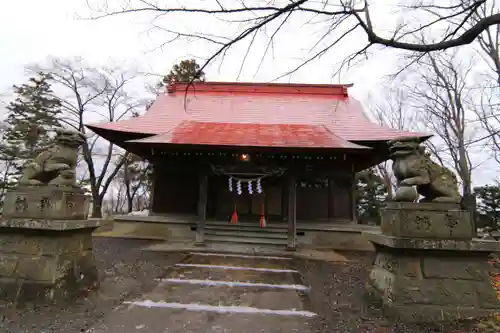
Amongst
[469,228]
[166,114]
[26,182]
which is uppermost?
[166,114]

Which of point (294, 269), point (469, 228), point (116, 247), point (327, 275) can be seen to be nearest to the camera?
point (469, 228)

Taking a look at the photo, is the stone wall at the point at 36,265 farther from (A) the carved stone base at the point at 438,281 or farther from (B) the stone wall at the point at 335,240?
(B) the stone wall at the point at 335,240

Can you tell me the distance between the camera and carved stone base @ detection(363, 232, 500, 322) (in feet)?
11.6

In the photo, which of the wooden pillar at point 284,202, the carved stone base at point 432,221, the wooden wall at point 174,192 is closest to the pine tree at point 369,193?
the wooden pillar at point 284,202

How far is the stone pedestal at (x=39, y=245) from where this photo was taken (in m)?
3.78

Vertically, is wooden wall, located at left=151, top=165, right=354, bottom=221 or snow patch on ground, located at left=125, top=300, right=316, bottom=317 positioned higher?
wooden wall, located at left=151, top=165, right=354, bottom=221

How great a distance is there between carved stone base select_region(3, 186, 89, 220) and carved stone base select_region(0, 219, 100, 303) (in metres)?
0.13

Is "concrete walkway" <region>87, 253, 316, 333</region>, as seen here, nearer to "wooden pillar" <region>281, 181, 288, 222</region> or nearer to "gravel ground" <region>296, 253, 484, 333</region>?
"gravel ground" <region>296, 253, 484, 333</region>

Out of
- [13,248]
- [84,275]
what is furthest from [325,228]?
[13,248]

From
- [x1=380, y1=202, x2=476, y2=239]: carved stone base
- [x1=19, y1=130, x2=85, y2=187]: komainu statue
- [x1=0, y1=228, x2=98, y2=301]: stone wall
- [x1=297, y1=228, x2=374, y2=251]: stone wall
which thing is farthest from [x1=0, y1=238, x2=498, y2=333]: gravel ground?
[x1=297, y1=228, x2=374, y2=251]: stone wall

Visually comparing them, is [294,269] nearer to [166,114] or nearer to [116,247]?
[116,247]

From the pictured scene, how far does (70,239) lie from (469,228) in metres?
5.63

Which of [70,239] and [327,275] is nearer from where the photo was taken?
[70,239]

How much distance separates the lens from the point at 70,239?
4.10 metres
